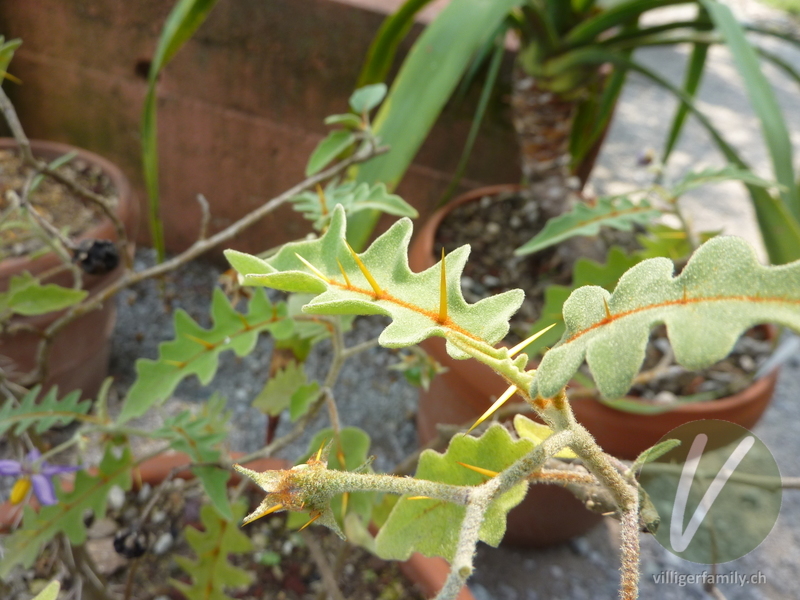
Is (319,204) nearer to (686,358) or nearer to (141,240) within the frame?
(686,358)

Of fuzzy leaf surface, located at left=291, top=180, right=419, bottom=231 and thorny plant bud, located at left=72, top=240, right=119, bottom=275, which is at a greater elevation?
fuzzy leaf surface, located at left=291, top=180, right=419, bottom=231

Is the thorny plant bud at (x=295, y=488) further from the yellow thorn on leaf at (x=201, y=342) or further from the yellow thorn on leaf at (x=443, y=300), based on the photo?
the yellow thorn on leaf at (x=201, y=342)

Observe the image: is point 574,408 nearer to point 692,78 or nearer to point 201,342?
point 201,342

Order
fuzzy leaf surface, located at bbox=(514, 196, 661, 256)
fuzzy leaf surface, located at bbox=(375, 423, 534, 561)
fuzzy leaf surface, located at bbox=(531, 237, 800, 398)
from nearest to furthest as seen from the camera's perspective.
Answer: fuzzy leaf surface, located at bbox=(531, 237, 800, 398), fuzzy leaf surface, located at bbox=(375, 423, 534, 561), fuzzy leaf surface, located at bbox=(514, 196, 661, 256)

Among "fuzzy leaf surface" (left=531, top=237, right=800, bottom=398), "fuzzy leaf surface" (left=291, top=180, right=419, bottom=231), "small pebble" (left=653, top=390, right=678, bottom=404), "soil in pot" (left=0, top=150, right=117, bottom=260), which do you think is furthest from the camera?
"soil in pot" (left=0, top=150, right=117, bottom=260)

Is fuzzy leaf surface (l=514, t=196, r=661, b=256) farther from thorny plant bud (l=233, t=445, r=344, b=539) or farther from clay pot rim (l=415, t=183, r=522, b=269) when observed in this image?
thorny plant bud (l=233, t=445, r=344, b=539)

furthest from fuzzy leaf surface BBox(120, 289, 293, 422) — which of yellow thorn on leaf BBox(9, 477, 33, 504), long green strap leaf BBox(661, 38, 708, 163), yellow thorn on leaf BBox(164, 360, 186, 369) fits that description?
long green strap leaf BBox(661, 38, 708, 163)
